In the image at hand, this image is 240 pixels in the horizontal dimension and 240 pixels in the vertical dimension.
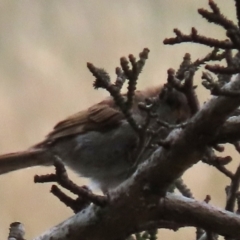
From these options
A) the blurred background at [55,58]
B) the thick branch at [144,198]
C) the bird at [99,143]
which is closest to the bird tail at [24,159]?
the bird at [99,143]

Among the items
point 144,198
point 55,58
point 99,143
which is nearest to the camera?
point 144,198

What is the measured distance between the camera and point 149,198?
87 cm

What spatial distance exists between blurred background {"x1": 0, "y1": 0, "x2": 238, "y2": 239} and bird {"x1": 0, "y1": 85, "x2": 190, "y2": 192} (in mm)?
830

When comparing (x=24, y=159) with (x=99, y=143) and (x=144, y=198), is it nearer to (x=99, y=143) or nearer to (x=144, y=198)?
(x=99, y=143)

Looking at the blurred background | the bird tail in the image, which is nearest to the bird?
the bird tail

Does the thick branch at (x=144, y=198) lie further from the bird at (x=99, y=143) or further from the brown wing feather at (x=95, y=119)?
the brown wing feather at (x=95, y=119)

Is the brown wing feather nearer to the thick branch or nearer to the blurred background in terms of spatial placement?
the thick branch

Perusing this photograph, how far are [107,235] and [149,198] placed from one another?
0.08 metres

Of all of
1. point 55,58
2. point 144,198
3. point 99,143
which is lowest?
point 144,198

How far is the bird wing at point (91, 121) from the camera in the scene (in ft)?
4.36

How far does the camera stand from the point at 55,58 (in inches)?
88.4

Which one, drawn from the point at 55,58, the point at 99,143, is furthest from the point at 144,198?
the point at 55,58

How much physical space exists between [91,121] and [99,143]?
81mm

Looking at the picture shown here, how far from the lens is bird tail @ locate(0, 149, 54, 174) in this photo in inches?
52.7
